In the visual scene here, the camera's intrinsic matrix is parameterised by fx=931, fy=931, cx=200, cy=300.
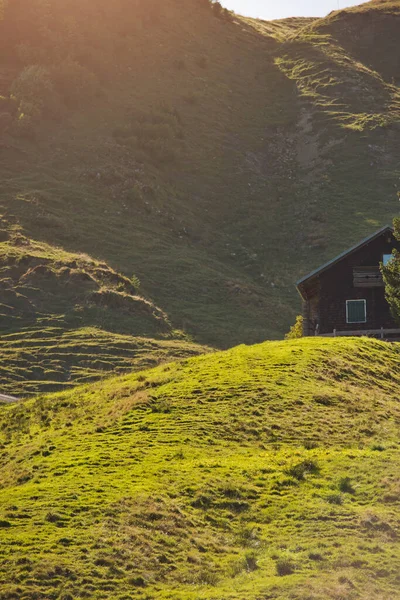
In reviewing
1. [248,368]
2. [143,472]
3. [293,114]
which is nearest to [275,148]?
[293,114]

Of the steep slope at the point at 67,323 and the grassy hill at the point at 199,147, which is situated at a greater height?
the grassy hill at the point at 199,147

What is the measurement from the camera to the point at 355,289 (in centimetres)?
5919

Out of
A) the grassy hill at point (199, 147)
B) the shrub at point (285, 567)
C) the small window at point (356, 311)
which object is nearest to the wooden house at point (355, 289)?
the small window at point (356, 311)

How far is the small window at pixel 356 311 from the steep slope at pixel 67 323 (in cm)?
1547

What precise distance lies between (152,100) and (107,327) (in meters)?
72.6

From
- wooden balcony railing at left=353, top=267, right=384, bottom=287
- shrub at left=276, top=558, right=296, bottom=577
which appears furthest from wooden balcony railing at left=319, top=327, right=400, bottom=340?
shrub at left=276, top=558, right=296, bottom=577

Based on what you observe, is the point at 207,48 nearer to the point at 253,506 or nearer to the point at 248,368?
the point at 248,368

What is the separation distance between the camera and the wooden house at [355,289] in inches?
2306

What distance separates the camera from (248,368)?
4194cm

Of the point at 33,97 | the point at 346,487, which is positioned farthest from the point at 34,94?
the point at 346,487

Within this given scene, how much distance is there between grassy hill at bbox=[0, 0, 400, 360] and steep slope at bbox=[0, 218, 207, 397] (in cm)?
391

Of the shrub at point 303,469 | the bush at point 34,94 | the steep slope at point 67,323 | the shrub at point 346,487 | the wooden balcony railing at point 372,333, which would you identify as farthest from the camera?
the bush at point 34,94

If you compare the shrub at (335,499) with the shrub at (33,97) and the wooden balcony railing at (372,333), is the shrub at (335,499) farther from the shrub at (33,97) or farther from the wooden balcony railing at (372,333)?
the shrub at (33,97)

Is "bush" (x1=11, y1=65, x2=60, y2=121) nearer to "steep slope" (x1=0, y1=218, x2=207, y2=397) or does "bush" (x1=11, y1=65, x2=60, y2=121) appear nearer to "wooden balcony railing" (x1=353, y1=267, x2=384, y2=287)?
"steep slope" (x1=0, y1=218, x2=207, y2=397)
